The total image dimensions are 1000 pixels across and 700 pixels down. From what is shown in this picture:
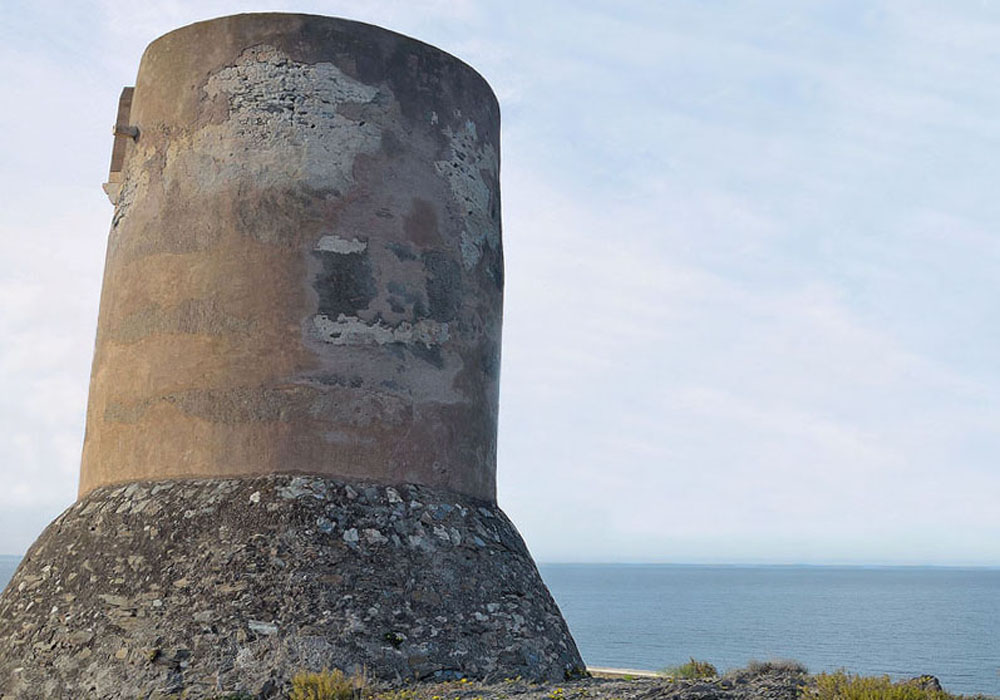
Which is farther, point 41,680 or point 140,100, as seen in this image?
point 140,100

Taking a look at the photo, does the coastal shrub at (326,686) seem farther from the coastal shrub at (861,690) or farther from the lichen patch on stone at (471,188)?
the lichen patch on stone at (471,188)

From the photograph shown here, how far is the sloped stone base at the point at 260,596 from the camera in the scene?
804 centimetres

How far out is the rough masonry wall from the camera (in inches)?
367

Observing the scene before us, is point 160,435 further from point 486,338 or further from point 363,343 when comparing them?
point 486,338

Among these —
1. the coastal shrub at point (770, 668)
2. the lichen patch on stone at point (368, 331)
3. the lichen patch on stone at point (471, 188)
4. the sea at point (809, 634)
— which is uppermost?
the lichen patch on stone at point (471, 188)

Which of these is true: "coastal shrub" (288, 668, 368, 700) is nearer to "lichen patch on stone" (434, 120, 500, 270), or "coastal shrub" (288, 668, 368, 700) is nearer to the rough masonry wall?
the rough masonry wall

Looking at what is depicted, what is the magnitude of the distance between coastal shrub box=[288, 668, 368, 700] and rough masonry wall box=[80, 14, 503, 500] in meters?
1.99

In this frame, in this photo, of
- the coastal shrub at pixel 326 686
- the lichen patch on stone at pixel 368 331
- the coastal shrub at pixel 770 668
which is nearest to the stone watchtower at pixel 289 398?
the lichen patch on stone at pixel 368 331

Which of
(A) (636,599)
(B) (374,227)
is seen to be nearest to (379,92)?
(B) (374,227)

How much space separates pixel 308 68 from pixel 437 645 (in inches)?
212

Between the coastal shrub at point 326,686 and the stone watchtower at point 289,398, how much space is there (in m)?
0.25

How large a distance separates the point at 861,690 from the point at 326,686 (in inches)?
140

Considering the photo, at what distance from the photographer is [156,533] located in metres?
8.82

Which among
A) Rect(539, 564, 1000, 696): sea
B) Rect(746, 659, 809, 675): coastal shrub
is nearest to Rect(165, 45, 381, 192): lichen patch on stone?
Rect(746, 659, 809, 675): coastal shrub
